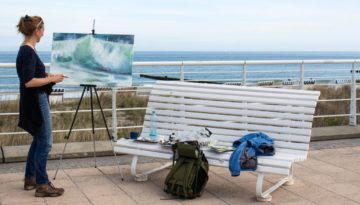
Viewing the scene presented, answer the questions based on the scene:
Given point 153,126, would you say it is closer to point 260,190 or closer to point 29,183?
point 29,183

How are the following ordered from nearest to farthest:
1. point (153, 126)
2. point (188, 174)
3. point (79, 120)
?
point (188, 174), point (153, 126), point (79, 120)

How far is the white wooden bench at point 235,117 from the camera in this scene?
235 inches

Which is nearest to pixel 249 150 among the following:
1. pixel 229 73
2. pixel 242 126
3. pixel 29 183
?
pixel 242 126

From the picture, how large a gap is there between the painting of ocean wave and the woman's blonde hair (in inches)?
34.4

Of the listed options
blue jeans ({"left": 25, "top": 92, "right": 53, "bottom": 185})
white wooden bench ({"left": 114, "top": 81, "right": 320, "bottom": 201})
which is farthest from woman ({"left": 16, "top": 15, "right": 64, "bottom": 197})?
white wooden bench ({"left": 114, "top": 81, "right": 320, "bottom": 201})

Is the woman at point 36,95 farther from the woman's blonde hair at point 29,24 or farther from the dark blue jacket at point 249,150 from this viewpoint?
the dark blue jacket at point 249,150

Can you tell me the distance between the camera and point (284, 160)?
5598 millimetres

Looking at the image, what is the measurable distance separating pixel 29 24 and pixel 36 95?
2.29 ft

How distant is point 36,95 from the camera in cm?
562

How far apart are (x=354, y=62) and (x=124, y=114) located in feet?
21.8

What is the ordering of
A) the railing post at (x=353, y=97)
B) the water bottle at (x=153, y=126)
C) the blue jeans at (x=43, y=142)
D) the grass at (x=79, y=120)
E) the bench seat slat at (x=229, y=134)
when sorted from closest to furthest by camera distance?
the blue jeans at (x=43, y=142) < the bench seat slat at (x=229, y=134) < the water bottle at (x=153, y=126) < the grass at (x=79, y=120) < the railing post at (x=353, y=97)

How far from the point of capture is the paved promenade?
5.64m

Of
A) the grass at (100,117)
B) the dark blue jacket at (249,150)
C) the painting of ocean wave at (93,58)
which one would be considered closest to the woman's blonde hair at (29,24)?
the painting of ocean wave at (93,58)

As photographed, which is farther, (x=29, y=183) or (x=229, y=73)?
(x=229, y=73)
